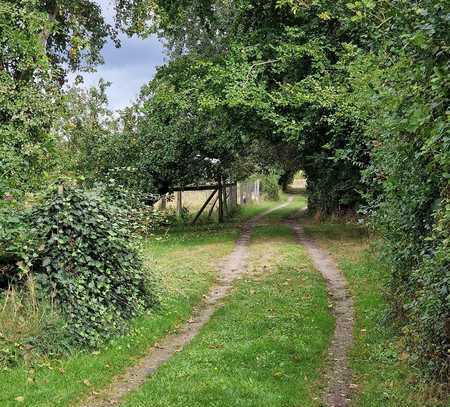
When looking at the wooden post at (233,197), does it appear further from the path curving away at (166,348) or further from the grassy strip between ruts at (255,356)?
the grassy strip between ruts at (255,356)

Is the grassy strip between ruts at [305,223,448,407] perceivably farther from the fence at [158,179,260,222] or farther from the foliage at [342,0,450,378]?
the fence at [158,179,260,222]

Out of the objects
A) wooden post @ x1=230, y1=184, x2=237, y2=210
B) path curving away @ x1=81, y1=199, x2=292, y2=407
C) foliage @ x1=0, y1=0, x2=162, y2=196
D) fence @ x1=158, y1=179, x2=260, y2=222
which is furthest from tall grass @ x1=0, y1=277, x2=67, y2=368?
wooden post @ x1=230, y1=184, x2=237, y2=210

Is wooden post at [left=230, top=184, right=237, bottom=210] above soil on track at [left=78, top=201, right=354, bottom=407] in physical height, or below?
above

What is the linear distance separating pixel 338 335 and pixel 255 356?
208 cm

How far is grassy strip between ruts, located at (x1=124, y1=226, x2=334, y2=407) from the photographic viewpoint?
6.84 metres

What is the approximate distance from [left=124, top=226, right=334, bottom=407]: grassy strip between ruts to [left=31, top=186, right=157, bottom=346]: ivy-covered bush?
4.74ft

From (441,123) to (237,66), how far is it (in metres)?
15.5

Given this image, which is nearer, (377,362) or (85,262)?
(377,362)

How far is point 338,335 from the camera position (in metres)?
9.67

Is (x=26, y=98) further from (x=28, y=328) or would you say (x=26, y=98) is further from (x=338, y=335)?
(x=338, y=335)

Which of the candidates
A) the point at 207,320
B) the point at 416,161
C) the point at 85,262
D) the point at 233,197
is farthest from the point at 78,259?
the point at 233,197

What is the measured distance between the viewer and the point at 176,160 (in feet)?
82.8

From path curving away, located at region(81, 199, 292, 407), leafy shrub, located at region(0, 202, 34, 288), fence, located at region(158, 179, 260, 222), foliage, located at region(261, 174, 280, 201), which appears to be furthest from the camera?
foliage, located at region(261, 174, 280, 201)

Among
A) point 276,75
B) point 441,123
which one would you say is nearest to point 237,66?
point 276,75
